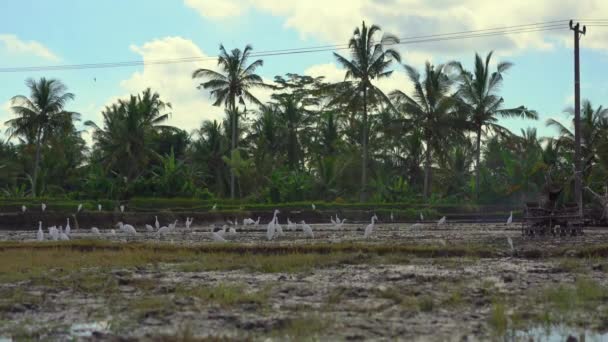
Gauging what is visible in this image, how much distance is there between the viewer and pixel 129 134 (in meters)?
37.7

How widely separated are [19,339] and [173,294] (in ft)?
8.00

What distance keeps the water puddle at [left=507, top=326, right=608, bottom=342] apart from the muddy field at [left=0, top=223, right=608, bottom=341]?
0.01 metres

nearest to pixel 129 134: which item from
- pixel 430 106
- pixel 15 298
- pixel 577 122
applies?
pixel 430 106

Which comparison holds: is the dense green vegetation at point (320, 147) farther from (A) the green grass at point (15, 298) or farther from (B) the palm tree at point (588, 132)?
(A) the green grass at point (15, 298)

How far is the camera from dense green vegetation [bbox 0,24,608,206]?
3653 centimetres

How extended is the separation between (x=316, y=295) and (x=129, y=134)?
103 ft

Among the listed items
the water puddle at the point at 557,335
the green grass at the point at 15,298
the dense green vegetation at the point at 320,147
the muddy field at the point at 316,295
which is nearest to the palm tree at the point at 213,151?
the dense green vegetation at the point at 320,147

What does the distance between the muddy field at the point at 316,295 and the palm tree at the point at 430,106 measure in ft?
81.7

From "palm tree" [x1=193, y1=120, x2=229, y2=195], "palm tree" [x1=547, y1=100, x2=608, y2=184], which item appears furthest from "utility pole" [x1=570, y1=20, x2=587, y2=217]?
"palm tree" [x1=193, y1=120, x2=229, y2=195]

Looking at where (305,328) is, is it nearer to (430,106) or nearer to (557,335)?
(557,335)

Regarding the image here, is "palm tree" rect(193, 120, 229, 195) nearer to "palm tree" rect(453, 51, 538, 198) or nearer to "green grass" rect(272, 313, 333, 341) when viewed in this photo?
"palm tree" rect(453, 51, 538, 198)

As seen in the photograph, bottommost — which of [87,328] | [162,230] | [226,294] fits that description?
[87,328]

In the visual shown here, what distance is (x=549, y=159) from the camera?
Result: 3494 centimetres

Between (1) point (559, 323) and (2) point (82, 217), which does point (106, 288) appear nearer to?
(1) point (559, 323)
